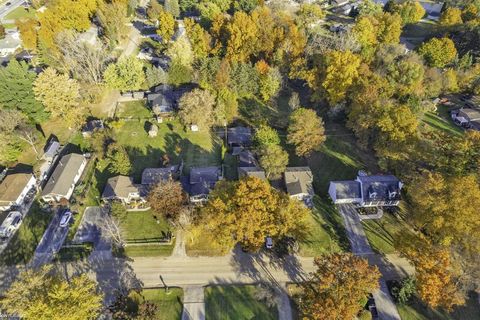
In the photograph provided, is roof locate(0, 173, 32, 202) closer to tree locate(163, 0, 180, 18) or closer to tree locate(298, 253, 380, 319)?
tree locate(298, 253, 380, 319)

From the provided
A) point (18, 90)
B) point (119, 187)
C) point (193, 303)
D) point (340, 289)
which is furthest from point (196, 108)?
Result: point (340, 289)

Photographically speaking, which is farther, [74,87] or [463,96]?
[463,96]

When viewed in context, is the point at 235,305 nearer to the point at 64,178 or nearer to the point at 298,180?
the point at 298,180

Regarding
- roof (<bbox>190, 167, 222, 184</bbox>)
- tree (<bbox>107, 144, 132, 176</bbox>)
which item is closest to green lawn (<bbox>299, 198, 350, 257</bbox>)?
roof (<bbox>190, 167, 222, 184</bbox>)

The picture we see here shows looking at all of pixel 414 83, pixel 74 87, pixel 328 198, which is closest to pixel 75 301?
pixel 328 198

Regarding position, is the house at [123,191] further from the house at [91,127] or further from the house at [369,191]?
the house at [369,191]

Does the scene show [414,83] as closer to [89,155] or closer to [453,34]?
[453,34]

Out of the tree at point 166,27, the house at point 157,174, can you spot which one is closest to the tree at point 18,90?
the house at point 157,174
